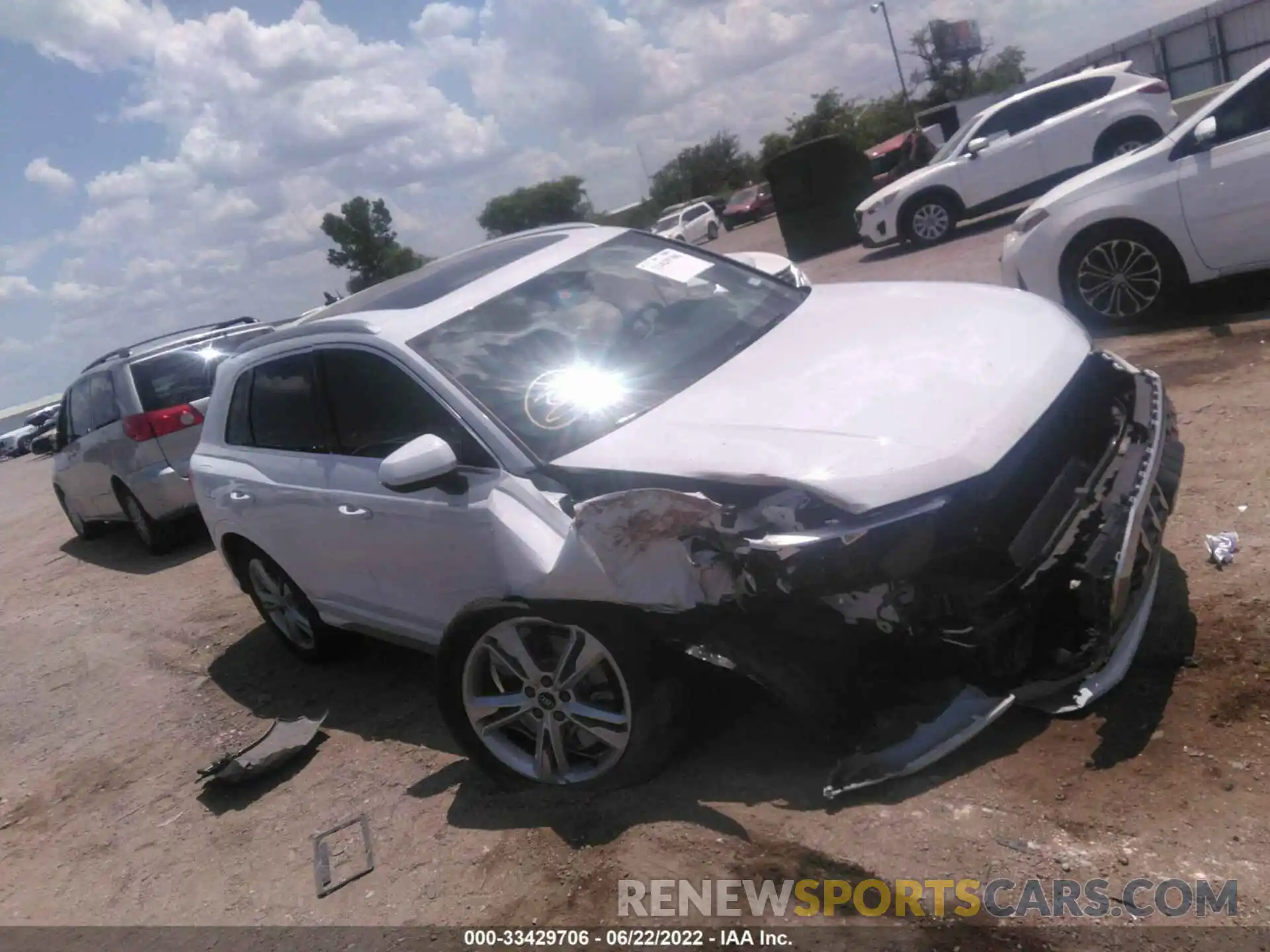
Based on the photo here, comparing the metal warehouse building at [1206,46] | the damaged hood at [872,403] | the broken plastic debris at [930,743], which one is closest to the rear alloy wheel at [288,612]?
the damaged hood at [872,403]

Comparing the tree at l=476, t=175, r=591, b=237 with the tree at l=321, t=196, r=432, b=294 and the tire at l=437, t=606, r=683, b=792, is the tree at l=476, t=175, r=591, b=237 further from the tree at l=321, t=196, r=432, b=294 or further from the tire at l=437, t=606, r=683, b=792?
the tire at l=437, t=606, r=683, b=792

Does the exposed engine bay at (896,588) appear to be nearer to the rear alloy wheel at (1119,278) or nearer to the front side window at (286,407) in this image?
the front side window at (286,407)

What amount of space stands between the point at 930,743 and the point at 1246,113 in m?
5.81

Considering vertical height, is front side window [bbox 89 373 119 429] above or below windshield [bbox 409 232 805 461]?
above

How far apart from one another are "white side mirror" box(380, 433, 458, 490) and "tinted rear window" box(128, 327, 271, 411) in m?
6.23

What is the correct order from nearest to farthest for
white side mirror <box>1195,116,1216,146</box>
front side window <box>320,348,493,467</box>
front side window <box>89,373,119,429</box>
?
front side window <box>320,348,493,467</box>
white side mirror <box>1195,116,1216,146</box>
front side window <box>89,373,119,429</box>

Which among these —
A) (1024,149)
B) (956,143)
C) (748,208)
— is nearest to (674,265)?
(1024,149)

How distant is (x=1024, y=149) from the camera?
14906 mm

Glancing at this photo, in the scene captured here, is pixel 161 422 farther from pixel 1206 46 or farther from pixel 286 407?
pixel 1206 46

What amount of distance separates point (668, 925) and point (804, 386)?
171 centimetres

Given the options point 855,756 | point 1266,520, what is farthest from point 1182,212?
point 855,756

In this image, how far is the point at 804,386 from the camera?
11.5ft

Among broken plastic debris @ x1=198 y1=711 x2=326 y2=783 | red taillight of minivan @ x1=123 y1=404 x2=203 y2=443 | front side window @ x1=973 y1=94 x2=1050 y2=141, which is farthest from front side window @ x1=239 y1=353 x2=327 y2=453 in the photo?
front side window @ x1=973 y1=94 x2=1050 y2=141

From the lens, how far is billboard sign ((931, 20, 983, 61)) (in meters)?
59.7
